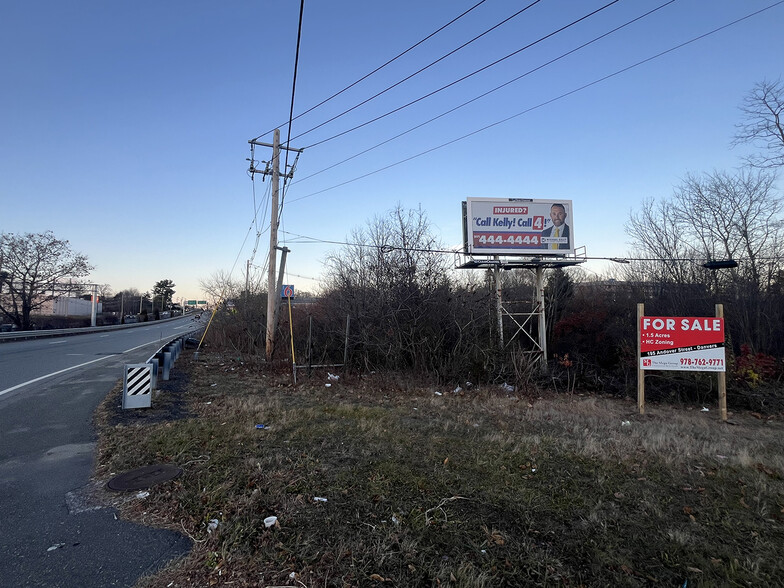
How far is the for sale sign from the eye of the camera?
9.31 m

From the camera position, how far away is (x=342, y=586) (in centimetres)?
283

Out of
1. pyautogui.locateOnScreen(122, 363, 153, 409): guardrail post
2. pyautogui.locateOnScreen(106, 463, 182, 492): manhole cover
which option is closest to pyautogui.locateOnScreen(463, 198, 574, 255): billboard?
pyautogui.locateOnScreen(122, 363, 153, 409): guardrail post

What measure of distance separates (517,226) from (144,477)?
1318cm

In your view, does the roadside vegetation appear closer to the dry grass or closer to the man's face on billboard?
the dry grass

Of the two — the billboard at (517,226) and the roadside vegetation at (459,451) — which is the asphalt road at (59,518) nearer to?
the roadside vegetation at (459,451)

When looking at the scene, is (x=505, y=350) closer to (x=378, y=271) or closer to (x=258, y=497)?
(x=378, y=271)

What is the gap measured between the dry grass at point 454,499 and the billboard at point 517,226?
304 inches

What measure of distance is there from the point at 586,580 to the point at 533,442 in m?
3.41

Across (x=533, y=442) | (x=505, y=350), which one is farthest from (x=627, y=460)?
(x=505, y=350)

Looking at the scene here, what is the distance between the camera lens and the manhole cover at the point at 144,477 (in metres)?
4.42

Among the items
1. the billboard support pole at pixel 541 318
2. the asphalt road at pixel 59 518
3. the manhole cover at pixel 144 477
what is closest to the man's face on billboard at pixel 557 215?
the billboard support pole at pixel 541 318

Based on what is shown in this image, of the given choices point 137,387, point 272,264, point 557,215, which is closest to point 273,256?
point 272,264

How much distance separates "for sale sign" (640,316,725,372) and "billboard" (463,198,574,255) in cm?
550

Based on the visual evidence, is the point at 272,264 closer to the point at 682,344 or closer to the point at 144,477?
the point at 144,477
